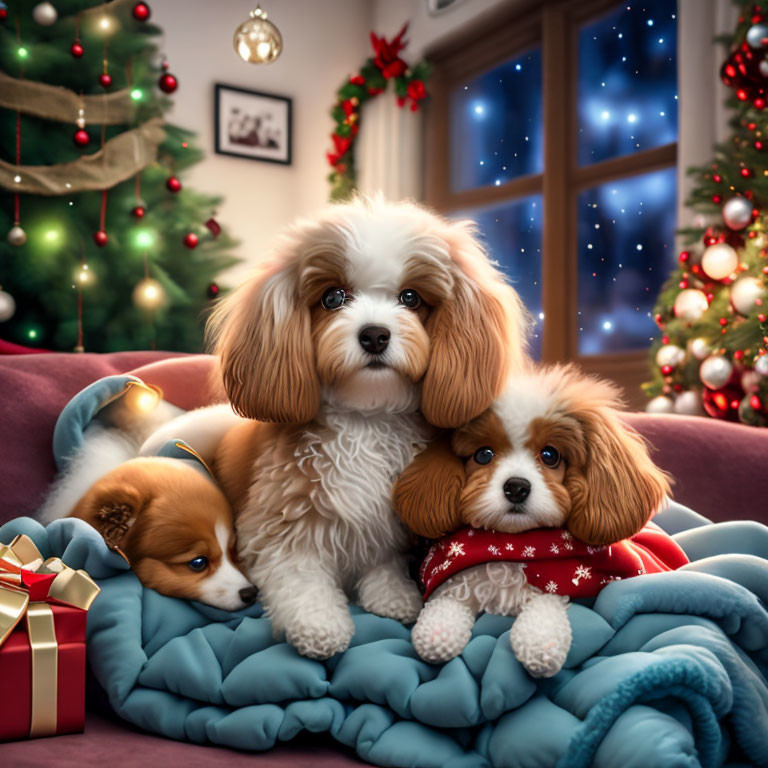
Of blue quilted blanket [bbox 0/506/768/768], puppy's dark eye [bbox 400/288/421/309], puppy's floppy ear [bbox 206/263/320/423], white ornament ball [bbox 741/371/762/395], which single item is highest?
puppy's dark eye [bbox 400/288/421/309]

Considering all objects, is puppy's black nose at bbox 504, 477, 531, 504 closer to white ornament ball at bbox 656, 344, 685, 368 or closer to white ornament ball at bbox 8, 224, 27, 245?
white ornament ball at bbox 656, 344, 685, 368

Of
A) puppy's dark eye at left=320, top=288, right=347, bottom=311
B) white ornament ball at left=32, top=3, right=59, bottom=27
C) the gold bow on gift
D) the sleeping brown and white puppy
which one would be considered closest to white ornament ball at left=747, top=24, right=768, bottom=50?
puppy's dark eye at left=320, top=288, right=347, bottom=311

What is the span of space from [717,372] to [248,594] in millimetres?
2242

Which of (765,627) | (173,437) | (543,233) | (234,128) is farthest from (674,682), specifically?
(234,128)

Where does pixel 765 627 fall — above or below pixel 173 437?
below

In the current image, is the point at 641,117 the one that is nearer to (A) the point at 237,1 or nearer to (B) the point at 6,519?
(A) the point at 237,1

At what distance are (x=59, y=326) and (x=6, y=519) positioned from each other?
292 centimetres

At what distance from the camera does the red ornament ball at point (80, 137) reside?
4.32 m

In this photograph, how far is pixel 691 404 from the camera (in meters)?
3.23

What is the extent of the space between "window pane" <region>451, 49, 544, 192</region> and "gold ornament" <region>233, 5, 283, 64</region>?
1561 mm

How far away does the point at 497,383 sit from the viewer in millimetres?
1263

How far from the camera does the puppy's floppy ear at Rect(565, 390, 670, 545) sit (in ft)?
3.74

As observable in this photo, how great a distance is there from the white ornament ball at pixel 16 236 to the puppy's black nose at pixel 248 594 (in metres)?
3.49

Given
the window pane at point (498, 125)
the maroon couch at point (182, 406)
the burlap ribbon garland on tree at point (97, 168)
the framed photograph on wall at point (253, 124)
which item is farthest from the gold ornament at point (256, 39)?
the maroon couch at point (182, 406)
